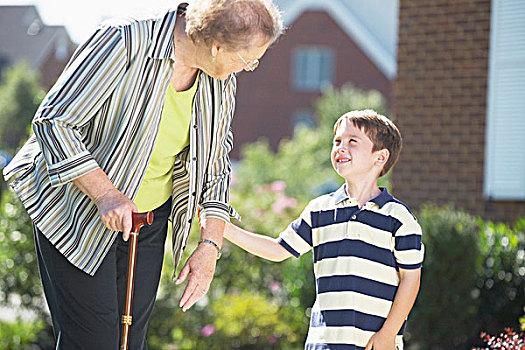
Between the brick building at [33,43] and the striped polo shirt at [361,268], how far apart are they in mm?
39282

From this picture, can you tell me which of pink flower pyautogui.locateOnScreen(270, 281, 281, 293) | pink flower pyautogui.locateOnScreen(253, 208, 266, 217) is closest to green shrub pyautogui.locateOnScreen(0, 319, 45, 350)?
pink flower pyautogui.locateOnScreen(270, 281, 281, 293)

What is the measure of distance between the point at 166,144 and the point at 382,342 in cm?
110

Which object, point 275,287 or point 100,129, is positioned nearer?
point 100,129

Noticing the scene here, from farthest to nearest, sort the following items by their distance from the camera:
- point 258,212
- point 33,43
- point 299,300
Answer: point 33,43, point 258,212, point 299,300

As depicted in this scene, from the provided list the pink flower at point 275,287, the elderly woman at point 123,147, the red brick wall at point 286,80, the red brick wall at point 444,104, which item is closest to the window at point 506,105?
the red brick wall at point 444,104

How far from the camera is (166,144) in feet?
10.4

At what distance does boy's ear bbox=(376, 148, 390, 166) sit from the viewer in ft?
11.6

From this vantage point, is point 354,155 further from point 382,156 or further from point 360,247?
point 360,247

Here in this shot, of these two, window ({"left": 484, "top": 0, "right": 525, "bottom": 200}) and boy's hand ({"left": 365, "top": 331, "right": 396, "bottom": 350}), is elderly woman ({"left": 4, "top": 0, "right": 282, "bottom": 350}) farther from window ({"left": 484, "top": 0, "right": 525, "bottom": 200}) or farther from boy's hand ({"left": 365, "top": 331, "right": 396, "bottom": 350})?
window ({"left": 484, "top": 0, "right": 525, "bottom": 200})

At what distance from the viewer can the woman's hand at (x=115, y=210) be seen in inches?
110

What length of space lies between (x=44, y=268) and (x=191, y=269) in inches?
20.5

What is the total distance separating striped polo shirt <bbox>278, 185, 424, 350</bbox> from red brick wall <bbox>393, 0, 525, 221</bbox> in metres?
4.09

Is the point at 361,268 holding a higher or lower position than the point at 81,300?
higher

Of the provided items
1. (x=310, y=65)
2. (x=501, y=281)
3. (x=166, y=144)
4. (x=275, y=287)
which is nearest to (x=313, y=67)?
(x=310, y=65)
